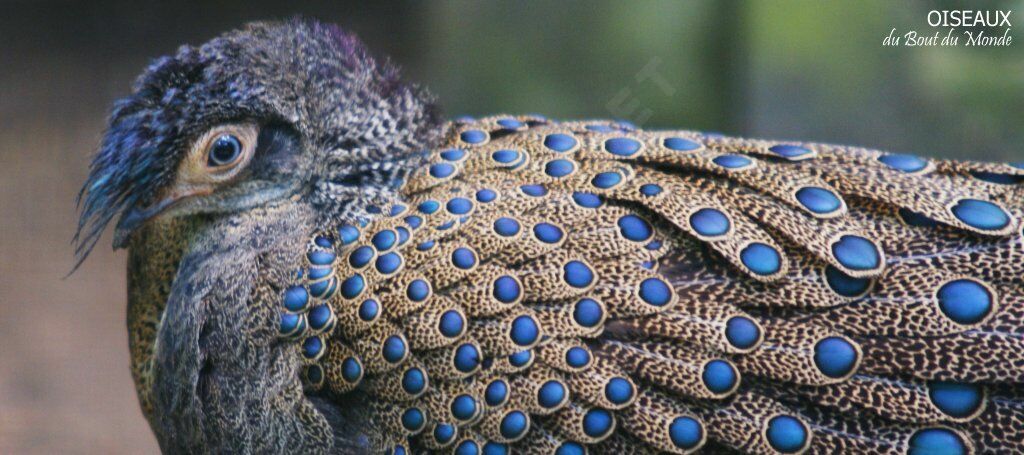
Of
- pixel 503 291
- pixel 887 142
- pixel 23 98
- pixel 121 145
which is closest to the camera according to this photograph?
pixel 503 291

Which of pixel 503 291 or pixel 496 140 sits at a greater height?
pixel 496 140

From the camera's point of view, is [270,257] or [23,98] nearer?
[270,257]

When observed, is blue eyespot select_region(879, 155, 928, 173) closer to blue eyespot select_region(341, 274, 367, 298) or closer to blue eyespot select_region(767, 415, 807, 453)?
blue eyespot select_region(767, 415, 807, 453)

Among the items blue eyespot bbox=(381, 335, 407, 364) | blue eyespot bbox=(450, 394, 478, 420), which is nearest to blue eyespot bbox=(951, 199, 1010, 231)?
blue eyespot bbox=(450, 394, 478, 420)

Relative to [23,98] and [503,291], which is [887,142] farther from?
[23,98]

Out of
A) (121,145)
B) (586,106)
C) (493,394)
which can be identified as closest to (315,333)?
(493,394)
